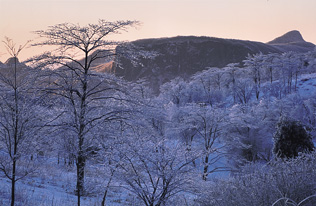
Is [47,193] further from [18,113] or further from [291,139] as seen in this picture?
[291,139]

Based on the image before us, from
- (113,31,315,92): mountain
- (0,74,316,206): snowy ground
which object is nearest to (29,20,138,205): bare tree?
(0,74,316,206): snowy ground

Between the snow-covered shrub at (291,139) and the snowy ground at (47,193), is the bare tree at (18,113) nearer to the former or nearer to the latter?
the snowy ground at (47,193)

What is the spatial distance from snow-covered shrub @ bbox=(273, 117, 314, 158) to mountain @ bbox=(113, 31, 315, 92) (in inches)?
4077

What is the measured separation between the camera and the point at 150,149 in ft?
20.9

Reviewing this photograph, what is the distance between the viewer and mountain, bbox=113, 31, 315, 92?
134 metres

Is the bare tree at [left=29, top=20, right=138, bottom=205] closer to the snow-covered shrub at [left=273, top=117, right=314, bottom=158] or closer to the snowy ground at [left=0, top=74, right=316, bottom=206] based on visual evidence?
the snowy ground at [left=0, top=74, right=316, bottom=206]

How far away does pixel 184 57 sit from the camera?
147m

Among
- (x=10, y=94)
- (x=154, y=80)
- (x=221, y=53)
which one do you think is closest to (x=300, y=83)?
(x=10, y=94)

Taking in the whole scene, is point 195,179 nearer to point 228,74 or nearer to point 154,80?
point 228,74

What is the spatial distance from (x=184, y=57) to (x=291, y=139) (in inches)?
5093

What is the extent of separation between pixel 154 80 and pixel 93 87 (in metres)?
120

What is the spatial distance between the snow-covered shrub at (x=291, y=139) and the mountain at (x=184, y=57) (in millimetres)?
103560

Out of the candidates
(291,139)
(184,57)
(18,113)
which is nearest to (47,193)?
(18,113)

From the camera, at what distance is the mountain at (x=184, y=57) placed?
13412 centimetres
